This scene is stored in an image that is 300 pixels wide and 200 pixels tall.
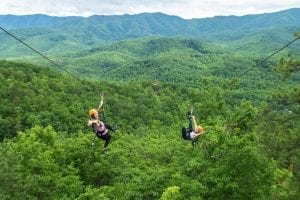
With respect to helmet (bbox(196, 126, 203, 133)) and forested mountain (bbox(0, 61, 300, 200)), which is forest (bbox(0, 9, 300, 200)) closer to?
forested mountain (bbox(0, 61, 300, 200))

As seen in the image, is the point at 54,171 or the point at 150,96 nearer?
the point at 54,171

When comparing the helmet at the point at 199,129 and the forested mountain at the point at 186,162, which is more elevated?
the helmet at the point at 199,129

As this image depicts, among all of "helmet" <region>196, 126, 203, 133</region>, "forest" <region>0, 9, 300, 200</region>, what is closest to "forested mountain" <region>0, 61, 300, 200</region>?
"forest" <region>0, 9, 300, 200</region>

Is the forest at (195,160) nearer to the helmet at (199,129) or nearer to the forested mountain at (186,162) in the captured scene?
the forested mountain at (186,162)

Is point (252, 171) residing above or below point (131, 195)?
above

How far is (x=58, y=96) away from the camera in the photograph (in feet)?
397

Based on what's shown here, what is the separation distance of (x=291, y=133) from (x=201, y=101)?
45.4ft

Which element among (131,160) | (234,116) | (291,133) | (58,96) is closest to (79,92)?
(58,96)

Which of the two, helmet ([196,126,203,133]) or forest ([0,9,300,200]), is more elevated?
helmet ([196,126,203,133])

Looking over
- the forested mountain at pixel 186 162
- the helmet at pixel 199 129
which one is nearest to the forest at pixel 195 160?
the forested mountain at pixel 186 162

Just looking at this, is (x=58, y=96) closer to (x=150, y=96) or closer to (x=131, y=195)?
(x=150, y=96)

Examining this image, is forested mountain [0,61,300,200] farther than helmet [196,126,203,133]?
Yes

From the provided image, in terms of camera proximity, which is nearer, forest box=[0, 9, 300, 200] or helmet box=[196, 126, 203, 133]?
helmet box=[196, 126, 203, 133]

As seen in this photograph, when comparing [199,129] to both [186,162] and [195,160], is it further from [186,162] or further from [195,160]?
A: [186,162]
